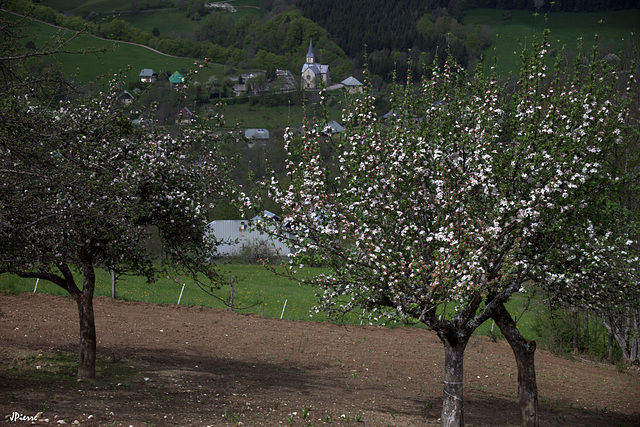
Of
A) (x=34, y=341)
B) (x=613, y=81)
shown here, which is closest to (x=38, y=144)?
(x=34, y=341)

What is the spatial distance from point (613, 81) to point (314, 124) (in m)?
5.28

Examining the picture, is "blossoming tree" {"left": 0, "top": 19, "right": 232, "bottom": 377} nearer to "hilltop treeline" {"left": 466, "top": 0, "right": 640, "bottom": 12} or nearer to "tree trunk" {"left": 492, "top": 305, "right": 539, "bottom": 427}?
"tree trunk" {"left": 492, "top": 305, "right": 539, "bottom": 427}

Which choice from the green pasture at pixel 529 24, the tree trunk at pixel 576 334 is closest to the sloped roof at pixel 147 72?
the green pasture at pixel 529 24

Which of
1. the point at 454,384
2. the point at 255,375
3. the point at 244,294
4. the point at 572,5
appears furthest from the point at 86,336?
the point at 572,5

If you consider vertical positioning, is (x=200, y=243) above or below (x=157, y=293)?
above

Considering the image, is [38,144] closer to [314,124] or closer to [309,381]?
[314,124]

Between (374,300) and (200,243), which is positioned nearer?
(374,300)

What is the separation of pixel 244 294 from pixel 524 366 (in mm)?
24905

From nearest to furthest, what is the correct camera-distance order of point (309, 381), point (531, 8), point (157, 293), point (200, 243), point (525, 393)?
point (525, 393), point (200, 243), point (309, 381), point (157, 293), point (531, 8)

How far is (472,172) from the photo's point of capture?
9281 mm

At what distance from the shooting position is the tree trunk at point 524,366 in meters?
11.4

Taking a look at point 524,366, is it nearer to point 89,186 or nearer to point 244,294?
point 89,186

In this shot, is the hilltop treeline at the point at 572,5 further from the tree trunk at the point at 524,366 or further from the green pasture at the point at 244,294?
the tree trunk at the point at 524,366

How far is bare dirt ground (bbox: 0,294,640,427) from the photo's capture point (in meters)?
11.1
